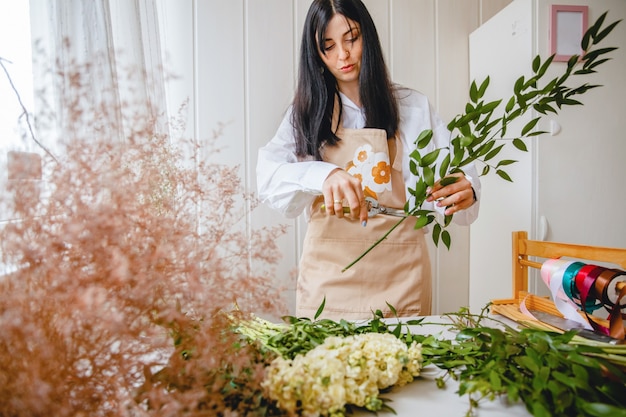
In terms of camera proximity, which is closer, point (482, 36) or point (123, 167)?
point (123, 167)

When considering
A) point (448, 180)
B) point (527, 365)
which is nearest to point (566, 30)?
point (448, 180)

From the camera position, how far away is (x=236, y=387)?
41 centimetres

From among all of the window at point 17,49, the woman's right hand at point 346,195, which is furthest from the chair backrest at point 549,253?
the window at point 17,49

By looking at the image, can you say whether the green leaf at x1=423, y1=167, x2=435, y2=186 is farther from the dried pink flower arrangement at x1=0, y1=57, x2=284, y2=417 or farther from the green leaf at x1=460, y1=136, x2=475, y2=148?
the dried pink flower arrangement at x1=0, y1=57, x2=284, y2=417

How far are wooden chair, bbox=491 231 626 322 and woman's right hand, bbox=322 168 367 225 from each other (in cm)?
32

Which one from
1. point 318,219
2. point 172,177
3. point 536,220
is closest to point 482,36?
point 536,220

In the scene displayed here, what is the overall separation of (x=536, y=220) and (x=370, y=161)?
1.99ft

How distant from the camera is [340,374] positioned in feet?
1.29

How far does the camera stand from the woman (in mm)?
1088

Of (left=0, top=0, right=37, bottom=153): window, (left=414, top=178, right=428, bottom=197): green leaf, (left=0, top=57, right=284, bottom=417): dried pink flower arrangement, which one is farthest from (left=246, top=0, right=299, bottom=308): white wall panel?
(left=0, top=57, right=284, bottom=417): dried pink flower arrangement

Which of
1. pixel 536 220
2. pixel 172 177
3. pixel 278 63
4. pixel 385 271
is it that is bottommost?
pixel 385 271

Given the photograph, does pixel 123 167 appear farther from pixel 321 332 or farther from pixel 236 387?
pixel 321 332

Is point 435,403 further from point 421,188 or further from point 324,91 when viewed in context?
point 324,91

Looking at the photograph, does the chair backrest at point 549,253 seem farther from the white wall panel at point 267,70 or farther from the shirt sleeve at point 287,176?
the white wall panel at point 267,70
